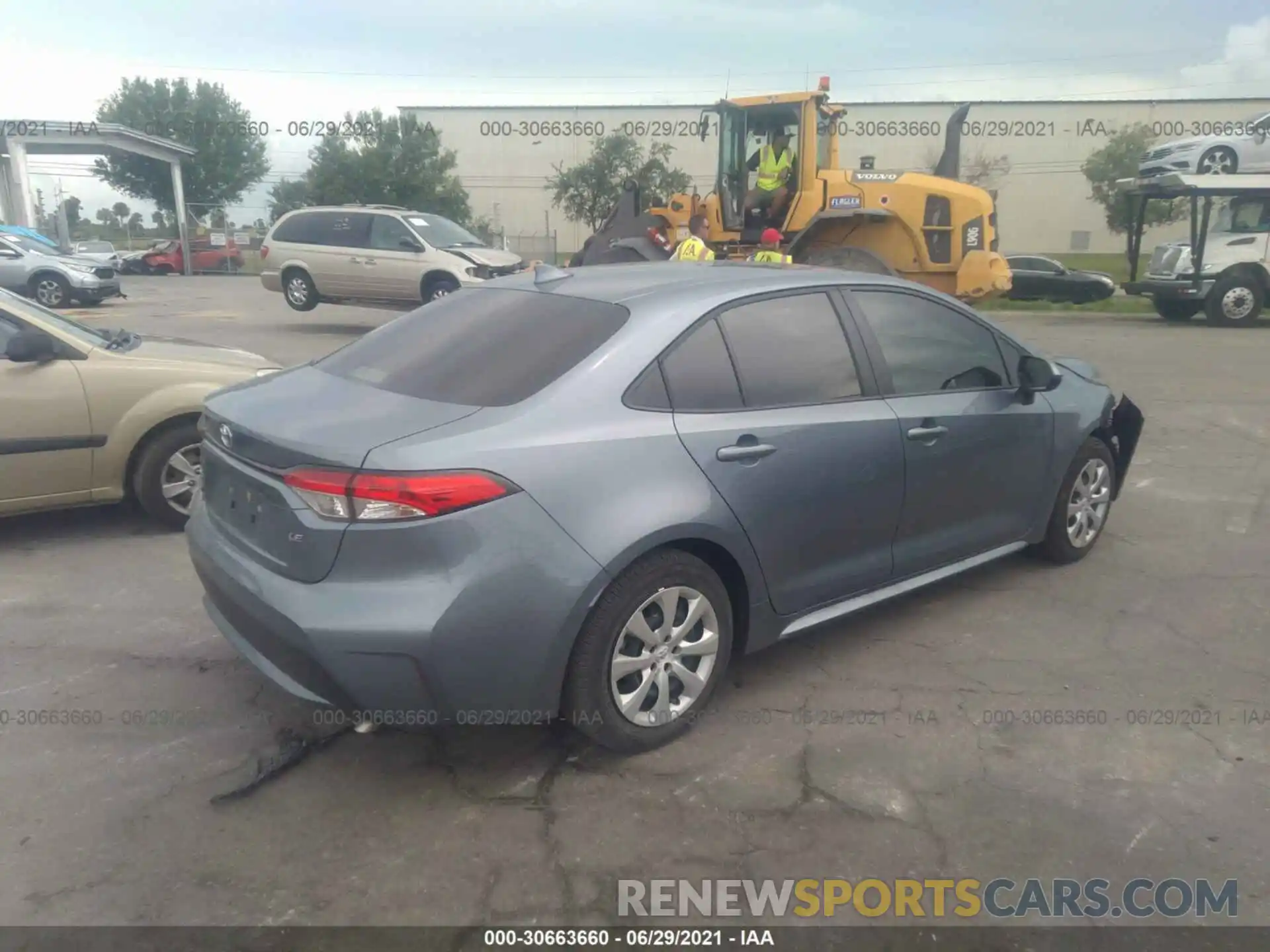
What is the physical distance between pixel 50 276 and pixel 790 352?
2017 cm

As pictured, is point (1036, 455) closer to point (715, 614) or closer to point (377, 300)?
point (715, 614)

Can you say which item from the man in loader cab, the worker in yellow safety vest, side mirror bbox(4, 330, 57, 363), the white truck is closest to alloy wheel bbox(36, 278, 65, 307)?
the man in loader cab

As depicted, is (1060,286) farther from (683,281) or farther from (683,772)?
(683,772)

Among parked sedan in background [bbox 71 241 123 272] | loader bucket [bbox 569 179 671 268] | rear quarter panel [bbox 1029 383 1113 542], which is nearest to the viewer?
rear quarter panel [bbox 1029 383 1113 542]

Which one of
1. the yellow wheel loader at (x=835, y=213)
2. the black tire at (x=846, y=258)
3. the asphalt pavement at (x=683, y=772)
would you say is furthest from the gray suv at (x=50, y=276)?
the asphalt pavement at (x=683, y=772)

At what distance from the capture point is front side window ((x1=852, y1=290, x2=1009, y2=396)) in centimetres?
401

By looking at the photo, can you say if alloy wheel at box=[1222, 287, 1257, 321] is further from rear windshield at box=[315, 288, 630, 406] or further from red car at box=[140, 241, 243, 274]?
red car at box=[140, 241, 243, 274]

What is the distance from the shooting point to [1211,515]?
235 inches

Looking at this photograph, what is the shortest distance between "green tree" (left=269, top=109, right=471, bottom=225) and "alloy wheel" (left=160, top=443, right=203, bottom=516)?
117 feet

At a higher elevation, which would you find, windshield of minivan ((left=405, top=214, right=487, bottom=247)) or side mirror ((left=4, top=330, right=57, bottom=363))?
windshield of minivan ((left=405, top=214, right=487, bottom=247))

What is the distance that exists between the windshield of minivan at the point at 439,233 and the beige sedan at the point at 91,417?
33.6 ft

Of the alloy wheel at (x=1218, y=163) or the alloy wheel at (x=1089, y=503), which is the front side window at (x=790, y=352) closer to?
the alloy wheel at (x=1089, y=503)

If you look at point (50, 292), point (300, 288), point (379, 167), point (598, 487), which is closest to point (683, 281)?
point (598, 487)

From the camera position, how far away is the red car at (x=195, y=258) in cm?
3394
